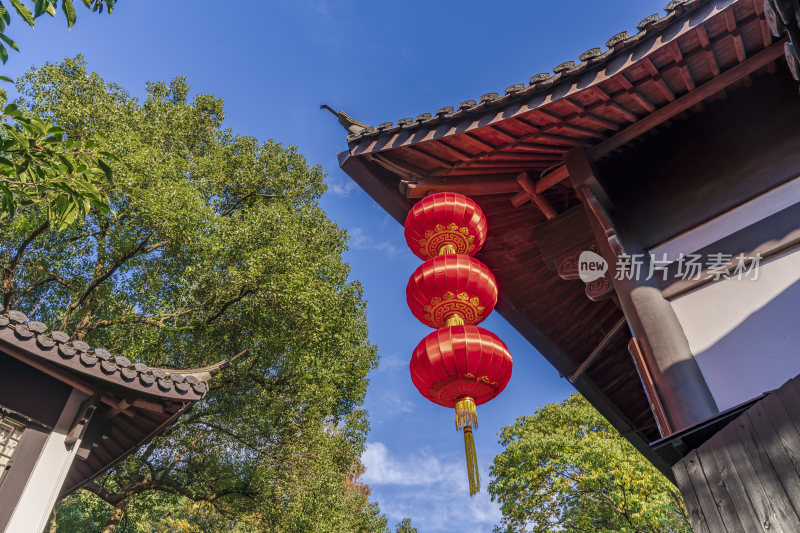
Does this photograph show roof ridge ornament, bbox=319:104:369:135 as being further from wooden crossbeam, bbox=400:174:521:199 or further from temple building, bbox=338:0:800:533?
wooden crossbeam, bbox=400:174:521:199

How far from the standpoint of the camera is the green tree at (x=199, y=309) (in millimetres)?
9898

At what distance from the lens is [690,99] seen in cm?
488

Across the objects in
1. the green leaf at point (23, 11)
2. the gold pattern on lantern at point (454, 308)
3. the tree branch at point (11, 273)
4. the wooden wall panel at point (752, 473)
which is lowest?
the wooden wall panel at point (752, 473)

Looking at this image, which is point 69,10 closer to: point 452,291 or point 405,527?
point 452,291

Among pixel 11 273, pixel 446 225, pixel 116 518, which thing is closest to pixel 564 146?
pixel 446 225

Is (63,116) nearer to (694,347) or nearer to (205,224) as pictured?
(205,224)

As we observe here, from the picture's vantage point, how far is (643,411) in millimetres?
7992

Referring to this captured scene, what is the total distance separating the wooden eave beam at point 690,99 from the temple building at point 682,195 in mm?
15

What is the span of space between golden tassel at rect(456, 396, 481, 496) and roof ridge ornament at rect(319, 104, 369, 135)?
3.23 metres

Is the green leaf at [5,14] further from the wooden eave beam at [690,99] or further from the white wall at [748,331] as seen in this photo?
the white wall at [748,331]

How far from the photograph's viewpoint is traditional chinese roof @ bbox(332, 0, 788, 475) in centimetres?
446

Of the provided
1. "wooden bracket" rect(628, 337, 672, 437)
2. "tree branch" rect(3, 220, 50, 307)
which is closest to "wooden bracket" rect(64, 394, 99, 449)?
"tree branch" rect(3, 220, 50, 307)

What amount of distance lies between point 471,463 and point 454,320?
137 centimetres

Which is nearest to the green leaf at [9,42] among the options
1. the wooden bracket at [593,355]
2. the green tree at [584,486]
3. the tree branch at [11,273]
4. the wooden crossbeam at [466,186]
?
the wooden crossbeam at [466,186]
